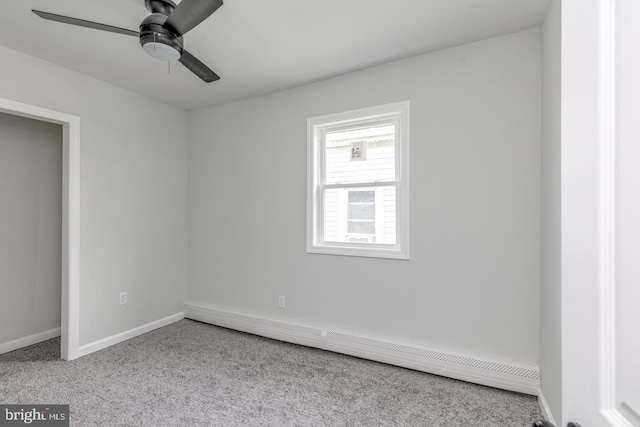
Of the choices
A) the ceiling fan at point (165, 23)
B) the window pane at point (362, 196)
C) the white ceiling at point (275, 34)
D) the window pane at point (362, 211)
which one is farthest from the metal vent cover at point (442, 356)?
the ceiling fan at point (165, 23)

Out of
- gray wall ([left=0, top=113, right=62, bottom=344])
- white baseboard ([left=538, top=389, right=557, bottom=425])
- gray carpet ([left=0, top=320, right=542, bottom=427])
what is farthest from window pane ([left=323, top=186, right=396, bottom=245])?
gray wall ([left=0, top=113, right=62, bottom=344])

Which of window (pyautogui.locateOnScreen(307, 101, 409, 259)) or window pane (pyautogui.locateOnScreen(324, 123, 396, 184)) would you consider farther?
window pane (pyautogui.locateOnScreen(324, 123, 396, 184))

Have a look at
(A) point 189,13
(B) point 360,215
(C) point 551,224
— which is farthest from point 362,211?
(A) point 189,13

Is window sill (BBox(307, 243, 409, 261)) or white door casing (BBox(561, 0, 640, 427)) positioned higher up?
white door casing (BBox(561, 0, 640, 427))

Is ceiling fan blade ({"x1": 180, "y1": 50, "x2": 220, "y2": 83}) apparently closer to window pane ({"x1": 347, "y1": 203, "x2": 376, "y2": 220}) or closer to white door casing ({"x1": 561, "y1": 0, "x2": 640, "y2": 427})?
window pane ({"x1": 347, "y1": 203, "x2": 376, "y2": 220})

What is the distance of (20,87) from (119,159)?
94cm

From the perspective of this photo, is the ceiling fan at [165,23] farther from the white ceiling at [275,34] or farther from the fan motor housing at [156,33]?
the white ceiling at [275,34]

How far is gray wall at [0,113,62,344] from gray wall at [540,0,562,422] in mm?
4582

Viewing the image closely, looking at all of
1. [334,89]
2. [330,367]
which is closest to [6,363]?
[330,367]

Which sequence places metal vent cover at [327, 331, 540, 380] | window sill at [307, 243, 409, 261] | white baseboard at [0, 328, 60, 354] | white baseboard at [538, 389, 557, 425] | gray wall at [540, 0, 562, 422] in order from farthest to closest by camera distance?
white baseboard at [0, 328, 60, 354] < window sill at [307, 243, 409, 261] < metal vent cover at [327, 331, 540, 380] < white baseboard at [538, 389, 557, 425] < gray wall at [540, 0, 562, 422]

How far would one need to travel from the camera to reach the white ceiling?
2078 millimetres

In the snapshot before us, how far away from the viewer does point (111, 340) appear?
3246 millimetres

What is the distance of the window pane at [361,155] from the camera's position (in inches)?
118

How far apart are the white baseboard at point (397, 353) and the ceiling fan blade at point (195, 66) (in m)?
2.44
